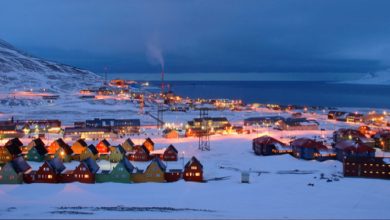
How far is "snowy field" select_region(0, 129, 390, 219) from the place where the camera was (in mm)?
18219

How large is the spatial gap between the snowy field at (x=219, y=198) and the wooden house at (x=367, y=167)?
3.41 feet

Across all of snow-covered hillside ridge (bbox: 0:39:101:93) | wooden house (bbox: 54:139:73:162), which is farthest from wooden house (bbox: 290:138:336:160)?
snow-covered hillside ridge (bbox: 0:39:101:93)

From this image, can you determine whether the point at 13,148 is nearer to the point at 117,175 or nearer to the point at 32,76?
the point at 117,175

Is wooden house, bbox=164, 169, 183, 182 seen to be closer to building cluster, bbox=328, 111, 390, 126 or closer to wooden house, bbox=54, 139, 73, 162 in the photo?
wooden house, bbox=54, 139, 73, 162

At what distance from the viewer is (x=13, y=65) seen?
448 ft

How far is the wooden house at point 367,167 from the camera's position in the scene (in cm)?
2675

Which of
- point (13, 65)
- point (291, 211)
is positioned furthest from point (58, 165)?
point (13, 65)

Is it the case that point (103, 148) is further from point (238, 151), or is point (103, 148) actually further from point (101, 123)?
point (101, 123)

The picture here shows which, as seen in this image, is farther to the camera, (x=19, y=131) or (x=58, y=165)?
(x=19, y=131)

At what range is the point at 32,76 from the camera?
418 ft

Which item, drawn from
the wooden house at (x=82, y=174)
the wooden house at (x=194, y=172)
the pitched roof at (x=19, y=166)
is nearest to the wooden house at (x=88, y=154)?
the pitched roof at (x=19, y=166)

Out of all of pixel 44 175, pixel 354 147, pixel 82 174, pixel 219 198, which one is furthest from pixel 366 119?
pixel 44 175

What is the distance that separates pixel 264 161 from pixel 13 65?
408 feet

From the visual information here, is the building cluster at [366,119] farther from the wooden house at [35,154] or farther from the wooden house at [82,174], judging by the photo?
the wooden house at [82,174]
